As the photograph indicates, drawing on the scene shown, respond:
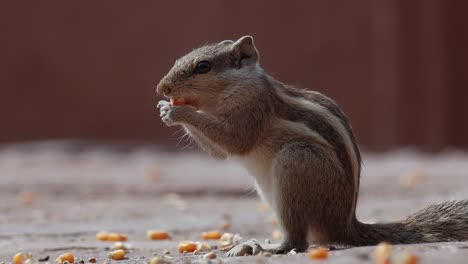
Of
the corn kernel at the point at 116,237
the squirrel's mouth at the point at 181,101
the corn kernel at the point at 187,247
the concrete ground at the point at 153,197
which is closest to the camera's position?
the corn kernel at the point at 187,247

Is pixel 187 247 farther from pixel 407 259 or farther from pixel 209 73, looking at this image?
pixel 407 259

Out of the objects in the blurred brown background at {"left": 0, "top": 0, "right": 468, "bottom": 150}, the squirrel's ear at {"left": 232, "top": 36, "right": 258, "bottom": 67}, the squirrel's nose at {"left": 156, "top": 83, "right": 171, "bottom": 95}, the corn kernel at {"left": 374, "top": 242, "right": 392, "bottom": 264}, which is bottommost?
the corn kernel at {"left": 374, "top": 242, "right": 392, "bottom": 264}

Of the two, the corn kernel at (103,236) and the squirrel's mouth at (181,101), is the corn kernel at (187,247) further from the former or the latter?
the corn kernel at (103,236)

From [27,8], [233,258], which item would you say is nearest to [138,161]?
[27,8]

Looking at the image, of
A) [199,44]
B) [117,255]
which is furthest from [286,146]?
[199,44]

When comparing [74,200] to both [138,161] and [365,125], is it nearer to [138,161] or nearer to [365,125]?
[138,161]

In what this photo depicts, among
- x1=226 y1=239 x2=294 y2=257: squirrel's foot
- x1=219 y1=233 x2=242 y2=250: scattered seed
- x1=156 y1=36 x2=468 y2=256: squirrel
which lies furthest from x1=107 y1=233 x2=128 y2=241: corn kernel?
x1=226 y1=239 x2=294 y2=257: squirrel's foot

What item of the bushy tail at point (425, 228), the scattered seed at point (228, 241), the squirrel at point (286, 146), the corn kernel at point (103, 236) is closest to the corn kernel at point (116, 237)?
the corn kernel at point (103, 236)

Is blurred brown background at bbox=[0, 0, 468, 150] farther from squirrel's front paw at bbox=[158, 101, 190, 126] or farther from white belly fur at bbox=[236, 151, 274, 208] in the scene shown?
white belly fur at bbox=[236, 151, 274, 208]

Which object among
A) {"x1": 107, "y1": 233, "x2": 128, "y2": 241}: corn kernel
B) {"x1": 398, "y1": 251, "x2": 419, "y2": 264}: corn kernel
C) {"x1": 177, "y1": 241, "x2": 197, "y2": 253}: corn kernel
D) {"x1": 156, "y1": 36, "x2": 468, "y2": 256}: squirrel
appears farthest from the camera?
Answer: {"x1": 107, "y1": 233, "x2": 128, "y2": 241}: corn kernel
